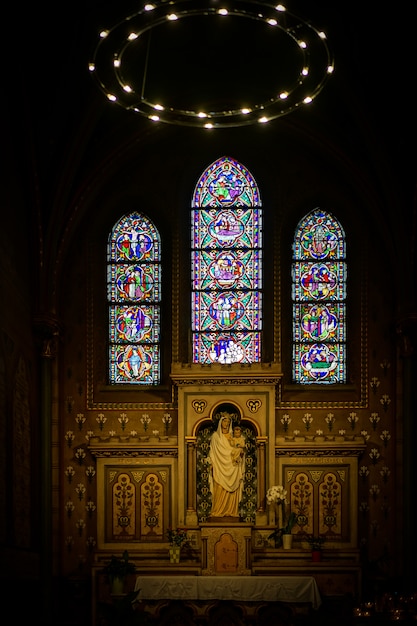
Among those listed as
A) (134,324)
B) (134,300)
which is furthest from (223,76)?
(134,324)

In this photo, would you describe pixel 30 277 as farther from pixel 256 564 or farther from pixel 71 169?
pixel 256 564

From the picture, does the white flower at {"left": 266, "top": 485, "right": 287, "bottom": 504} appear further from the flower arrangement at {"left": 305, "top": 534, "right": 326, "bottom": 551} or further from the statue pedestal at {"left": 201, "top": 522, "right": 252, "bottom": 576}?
the flower arrangement at {"left": 305, "top": 534, "right": 326, "bottom": 551}

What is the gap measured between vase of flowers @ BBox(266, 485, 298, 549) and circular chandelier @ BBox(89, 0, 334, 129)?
6.89 m

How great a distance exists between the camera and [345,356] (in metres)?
23.1

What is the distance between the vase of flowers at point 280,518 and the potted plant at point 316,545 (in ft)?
1.29

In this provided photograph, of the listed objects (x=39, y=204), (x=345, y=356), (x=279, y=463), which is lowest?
(x=279, y=463)

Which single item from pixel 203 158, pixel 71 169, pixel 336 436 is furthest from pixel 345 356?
pixel 71 169

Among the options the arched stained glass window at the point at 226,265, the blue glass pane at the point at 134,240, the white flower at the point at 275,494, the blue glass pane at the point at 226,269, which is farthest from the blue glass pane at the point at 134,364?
the white flower at the point at 275,494

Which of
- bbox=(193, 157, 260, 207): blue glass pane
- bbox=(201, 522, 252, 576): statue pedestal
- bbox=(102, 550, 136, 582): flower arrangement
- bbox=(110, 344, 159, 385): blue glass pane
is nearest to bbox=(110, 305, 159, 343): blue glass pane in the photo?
bbox=(110, 344, 159, 385): blue glass pane

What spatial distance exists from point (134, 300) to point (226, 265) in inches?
78.6

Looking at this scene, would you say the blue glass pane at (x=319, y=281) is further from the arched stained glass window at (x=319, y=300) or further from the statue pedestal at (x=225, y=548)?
the statue pedestal at (x=225, y=548)

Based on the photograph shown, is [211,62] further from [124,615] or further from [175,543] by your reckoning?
[124,615]

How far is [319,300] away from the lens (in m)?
23.4

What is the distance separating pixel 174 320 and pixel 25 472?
4512mm
